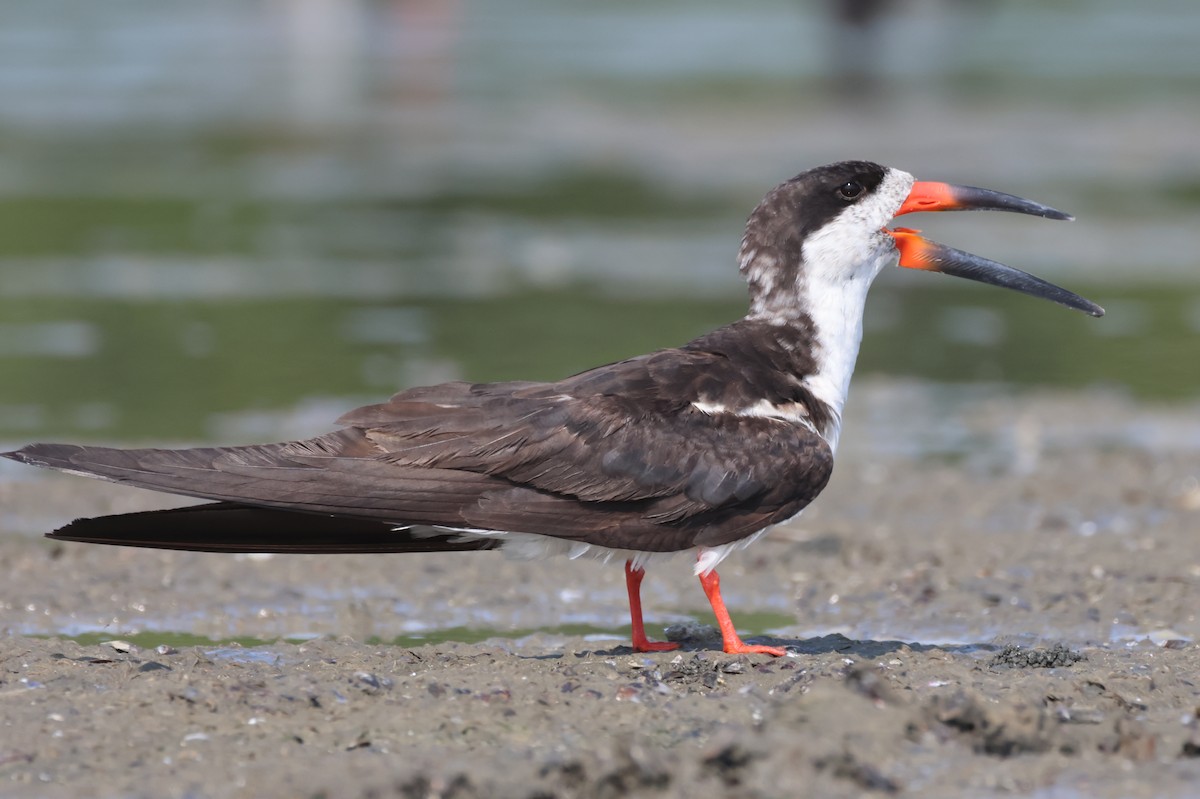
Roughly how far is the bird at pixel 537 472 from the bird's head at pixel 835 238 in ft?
1.09

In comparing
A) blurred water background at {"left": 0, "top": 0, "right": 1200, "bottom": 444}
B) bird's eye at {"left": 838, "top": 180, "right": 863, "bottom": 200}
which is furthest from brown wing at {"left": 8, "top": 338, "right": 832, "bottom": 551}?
blurred water background at {"left": 0, "top": 0, "right": 1200, "bottom": 444}

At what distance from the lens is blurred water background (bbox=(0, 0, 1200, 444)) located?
12.0 meters

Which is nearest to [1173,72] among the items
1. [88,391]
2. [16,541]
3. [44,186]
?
[44,186]

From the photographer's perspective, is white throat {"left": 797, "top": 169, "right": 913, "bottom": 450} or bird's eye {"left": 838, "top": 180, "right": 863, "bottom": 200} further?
bird's eye {"left": 838, "top": 180, "right": 863, "bottom": 200}

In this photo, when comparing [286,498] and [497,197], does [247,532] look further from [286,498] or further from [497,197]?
[497,197]

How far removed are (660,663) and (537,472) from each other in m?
0.71

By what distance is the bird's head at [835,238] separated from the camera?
6418mm

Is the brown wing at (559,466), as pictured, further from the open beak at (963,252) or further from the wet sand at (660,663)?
the open beak at (963,252)

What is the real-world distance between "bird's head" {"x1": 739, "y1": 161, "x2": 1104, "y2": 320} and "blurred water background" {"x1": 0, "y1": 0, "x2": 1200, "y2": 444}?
13.8ft

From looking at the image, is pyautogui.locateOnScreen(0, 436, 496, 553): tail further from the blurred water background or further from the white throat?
the blurred water background

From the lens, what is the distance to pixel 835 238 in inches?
253

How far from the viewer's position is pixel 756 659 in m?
5.81

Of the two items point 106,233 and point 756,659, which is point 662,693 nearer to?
point 756,659

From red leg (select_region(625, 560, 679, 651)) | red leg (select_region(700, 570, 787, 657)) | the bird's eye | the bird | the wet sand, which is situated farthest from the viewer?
the bird's eye
